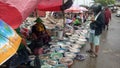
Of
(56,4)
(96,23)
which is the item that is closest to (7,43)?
(56,4)

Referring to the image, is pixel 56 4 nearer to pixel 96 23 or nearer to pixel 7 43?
pixel 96 23

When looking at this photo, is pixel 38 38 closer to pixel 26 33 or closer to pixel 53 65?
pixel 26 33

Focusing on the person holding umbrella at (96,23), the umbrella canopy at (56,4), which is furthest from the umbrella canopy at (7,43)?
the person holding umbrella at (96,23)

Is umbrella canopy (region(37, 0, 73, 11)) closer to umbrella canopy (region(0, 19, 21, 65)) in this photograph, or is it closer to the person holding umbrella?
the person holding umbrella

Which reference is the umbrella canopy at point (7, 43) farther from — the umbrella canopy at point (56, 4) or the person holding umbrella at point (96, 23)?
the person holding umbrella at point (96, 23)

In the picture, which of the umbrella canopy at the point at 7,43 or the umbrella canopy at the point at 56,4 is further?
the umbrella canopy at the point at 56,4

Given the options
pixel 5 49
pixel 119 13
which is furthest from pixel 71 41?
pixel 119 13

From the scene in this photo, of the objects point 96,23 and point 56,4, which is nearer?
point 56,4

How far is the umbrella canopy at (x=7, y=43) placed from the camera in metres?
3.48

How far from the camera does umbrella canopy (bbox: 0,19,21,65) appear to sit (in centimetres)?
348

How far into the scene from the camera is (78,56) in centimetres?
970

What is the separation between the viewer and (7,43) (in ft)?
12.1

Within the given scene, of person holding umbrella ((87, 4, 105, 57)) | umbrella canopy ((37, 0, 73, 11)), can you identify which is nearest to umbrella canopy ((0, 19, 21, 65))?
umbrella canopy ((37, 0, 73, 11))

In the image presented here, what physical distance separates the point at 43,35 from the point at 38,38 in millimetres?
368
